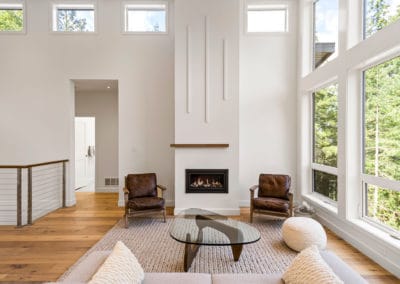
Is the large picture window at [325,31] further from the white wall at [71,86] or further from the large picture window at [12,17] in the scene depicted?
the large picture window at [12,17]

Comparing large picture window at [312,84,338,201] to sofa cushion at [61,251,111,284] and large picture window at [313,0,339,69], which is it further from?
sofa cushion at [61,251,111,284]

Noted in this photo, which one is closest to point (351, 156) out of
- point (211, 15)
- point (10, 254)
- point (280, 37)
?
point (280, 37)

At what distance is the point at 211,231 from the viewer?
114 inches

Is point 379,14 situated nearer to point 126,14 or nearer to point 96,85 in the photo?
point 126,14

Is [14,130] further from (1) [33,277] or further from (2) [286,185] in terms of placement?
(2) [286,185]

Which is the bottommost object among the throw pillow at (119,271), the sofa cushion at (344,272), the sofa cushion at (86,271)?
the sofa cushion at (86,271)

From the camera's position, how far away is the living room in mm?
4719

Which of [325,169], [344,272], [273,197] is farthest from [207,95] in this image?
[344,272]

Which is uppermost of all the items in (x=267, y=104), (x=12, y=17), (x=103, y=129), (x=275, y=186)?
(x=12, y=17)

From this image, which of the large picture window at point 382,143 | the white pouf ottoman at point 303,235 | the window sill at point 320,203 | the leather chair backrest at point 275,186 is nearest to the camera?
the large picture window at point 382,143

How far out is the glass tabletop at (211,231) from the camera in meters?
2.63

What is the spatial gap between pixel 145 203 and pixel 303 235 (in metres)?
2.48

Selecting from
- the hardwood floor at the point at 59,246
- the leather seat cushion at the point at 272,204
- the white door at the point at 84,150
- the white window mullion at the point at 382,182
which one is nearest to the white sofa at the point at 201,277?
the hardwood floor at the point at 59,246

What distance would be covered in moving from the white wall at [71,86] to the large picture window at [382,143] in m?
3.63
